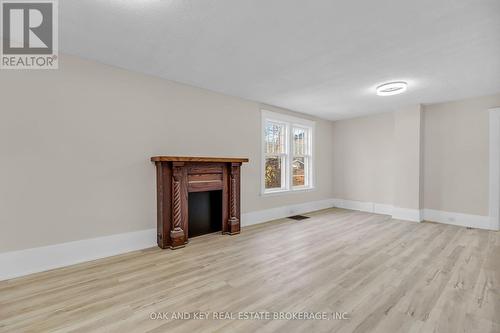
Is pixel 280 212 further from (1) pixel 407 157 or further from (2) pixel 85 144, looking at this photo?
(2) pixel 85 144

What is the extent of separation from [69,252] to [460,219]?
6514 millimetres

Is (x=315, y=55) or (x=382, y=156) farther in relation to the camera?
(x=382, y=156)

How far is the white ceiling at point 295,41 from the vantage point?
200 centimetres

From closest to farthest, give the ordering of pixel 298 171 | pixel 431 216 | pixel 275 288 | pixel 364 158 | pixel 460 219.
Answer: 1. pixel 275 288
2. pixel 460 219
3. pixel 431 216
4. pixel 298 171
5. pixel 364 158

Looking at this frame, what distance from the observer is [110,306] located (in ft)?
6.47

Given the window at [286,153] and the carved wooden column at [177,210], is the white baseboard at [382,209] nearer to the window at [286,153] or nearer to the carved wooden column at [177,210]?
the window at [286,153]

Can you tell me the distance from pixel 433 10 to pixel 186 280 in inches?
131

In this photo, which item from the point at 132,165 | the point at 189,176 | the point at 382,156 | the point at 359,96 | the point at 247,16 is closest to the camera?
the point at 247,16

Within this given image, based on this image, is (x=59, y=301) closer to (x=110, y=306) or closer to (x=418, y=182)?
(x=110, y=306)

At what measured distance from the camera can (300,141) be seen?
19.9ft

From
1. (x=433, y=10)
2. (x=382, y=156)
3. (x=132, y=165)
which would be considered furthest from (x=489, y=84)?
(x=132, y=165)

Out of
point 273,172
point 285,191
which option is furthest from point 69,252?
point 285,191

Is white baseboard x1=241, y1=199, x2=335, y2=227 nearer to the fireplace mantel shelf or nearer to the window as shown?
the window

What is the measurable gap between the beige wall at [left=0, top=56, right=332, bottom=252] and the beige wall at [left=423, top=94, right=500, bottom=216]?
4690mm
